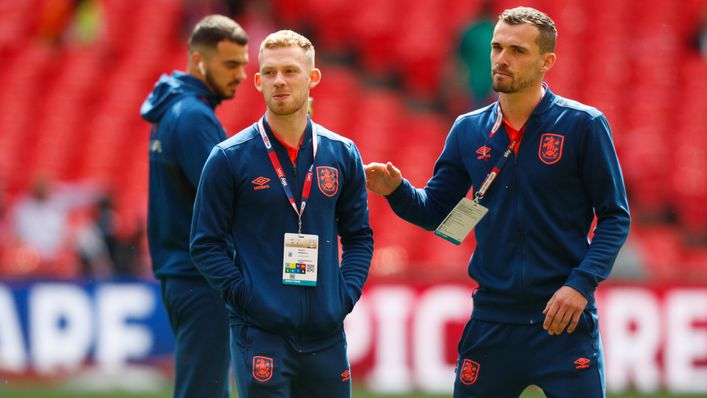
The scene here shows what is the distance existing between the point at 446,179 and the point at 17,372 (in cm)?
554

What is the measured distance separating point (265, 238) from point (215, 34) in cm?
156

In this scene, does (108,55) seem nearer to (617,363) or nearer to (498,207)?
(617,363)

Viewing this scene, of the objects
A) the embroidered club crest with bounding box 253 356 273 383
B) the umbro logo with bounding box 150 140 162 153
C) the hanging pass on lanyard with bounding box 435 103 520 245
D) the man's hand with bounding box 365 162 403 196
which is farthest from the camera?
the umbro logo with bounding box 150 140 162 153

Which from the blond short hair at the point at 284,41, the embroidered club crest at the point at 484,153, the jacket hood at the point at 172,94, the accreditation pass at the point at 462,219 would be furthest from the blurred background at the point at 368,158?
the blond short hair at the point at 284,41

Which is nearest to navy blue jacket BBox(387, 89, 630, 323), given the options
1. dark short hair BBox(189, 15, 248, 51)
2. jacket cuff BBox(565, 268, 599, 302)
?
jacket cuff BBox(565, 268, 599, 302)

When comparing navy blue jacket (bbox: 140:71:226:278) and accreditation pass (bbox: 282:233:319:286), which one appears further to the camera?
navy blue jacket (bbox: 140:71:226:278)

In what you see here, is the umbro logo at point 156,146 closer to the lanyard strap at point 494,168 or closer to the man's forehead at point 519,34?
the lanyard strap at point 494,168

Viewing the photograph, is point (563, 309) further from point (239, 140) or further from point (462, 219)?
point (239, 140)

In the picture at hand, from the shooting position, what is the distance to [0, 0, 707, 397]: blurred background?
33.0ft

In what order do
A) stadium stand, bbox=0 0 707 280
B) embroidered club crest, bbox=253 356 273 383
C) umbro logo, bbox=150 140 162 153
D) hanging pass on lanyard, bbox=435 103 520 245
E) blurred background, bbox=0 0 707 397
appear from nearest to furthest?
embroidered club crest, bbox=253 356 273 383 < hanging pass on lanyard, bbox=435 103 520 245 < umbro logo, bbox=150 140 162 153 < blurred background, bbox=0 0 707 397 < stadium stand, bbox=0 0 707 280

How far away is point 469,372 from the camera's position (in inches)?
208

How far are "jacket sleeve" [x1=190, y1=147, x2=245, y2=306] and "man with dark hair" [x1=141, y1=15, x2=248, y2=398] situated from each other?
0.75m

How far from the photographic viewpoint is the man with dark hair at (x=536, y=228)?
5.09 m

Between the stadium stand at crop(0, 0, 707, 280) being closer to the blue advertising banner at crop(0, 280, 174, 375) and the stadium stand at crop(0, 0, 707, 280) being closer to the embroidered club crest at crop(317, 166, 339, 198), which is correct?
the blue advertising banner at crop(0, 280, 174, 375)
